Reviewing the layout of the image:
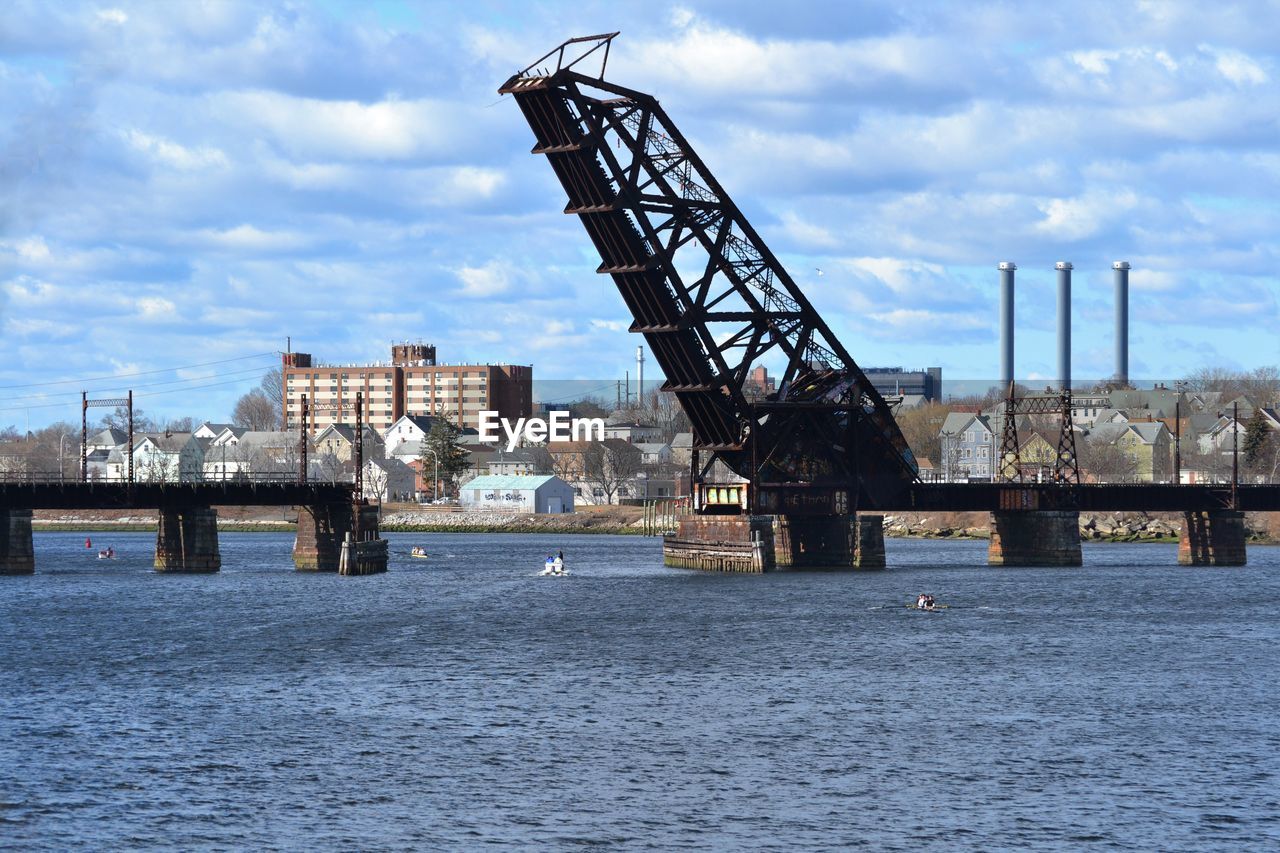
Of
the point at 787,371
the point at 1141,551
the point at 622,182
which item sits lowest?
the point at 1141,551

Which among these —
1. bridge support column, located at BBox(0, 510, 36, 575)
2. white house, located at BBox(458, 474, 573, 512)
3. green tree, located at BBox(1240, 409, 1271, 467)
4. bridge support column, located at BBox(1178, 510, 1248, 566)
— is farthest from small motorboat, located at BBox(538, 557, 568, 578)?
green tree, located at BBox(1240, 409, 1271, 467)

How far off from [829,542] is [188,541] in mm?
30500

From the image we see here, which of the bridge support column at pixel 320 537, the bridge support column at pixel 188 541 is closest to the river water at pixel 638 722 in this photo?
the bridge support column at pixel 188 541

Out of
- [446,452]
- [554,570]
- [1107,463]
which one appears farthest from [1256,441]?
[554,570]

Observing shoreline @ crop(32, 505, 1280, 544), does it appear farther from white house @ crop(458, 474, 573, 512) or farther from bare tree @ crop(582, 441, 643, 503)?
bare tree @ crop(582, 441, 643, 503)

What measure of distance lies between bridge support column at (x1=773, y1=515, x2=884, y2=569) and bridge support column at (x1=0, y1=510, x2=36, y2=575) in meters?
34.5

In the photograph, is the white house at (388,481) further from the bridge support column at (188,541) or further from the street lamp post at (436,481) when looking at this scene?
the bridge support column at (188,541)

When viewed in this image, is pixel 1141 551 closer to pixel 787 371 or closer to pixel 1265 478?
pixel 1265 478

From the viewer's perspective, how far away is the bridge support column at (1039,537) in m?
93.1

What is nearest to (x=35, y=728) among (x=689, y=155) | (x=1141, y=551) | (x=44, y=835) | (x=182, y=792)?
(x=182, y=792)

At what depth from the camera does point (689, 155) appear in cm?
7638

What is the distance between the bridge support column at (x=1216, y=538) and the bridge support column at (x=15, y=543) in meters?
59.6

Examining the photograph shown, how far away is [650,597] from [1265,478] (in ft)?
292

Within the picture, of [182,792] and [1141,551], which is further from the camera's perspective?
[1141,551]
